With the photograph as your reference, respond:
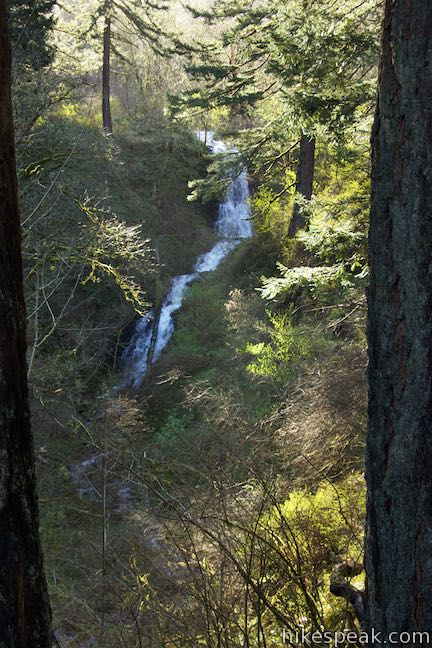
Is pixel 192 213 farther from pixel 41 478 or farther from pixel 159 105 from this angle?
pixel 41 478

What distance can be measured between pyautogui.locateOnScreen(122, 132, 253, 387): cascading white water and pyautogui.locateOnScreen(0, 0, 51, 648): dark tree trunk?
11.3 metres

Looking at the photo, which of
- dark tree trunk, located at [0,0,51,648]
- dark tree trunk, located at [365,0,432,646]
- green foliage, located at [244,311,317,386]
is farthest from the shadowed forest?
dark tree trunk, located at [0,0,51,648]

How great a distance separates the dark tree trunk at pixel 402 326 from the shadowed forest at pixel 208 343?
541 mm

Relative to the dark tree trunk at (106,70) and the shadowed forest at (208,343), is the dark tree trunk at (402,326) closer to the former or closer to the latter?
the shadowed forest at (208,343)

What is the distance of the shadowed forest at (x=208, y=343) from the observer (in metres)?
3.34

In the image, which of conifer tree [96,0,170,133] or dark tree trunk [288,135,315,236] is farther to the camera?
conifer tree [96,0,170,133]

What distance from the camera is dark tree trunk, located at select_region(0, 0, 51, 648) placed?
5.46 feet

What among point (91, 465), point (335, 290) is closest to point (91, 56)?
point (335, 290)

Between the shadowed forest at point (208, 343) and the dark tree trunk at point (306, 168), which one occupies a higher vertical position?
the dark tree trunk at point (306, 168)

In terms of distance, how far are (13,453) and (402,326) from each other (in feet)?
4.67

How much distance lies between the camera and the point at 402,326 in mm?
2023
